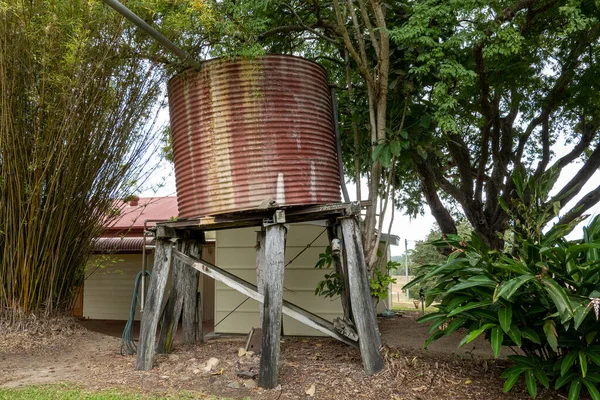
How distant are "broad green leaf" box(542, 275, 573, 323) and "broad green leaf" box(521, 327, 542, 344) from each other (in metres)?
0.43

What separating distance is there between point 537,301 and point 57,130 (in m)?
5.74

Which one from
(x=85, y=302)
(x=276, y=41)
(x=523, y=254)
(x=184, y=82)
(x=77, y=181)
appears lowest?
(x=85, y=302)

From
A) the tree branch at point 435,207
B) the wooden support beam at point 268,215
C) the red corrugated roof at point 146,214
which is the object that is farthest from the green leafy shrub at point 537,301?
the red corrugated roof at point 146,214

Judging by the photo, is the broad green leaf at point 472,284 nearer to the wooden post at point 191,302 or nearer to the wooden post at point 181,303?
the wooden post at point 181,303

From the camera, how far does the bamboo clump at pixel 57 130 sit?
5.54 meters

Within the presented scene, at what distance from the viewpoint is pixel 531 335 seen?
3.88m

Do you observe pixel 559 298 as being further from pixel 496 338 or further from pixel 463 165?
pixel 463 165

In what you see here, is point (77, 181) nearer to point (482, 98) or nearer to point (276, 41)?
point (276, 41)

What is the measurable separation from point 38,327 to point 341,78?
5651 mm

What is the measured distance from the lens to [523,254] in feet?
13.5

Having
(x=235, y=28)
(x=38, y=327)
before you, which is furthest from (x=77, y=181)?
(x=235, y=28)

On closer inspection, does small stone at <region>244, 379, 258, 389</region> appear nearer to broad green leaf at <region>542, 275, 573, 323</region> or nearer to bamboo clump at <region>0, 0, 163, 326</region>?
broad green leaf at <region>542, 275, 573, 323</region>

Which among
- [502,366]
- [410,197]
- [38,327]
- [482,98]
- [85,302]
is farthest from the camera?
[85,302]

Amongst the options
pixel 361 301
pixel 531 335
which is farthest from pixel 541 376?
pixel 361 301
